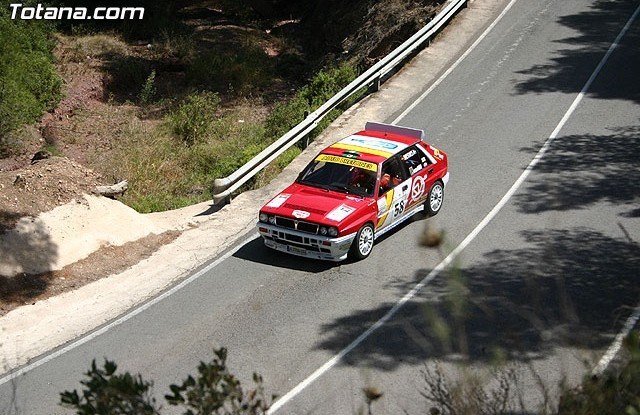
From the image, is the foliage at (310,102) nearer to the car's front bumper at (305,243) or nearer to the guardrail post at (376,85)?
the guardrail post at (376,85)

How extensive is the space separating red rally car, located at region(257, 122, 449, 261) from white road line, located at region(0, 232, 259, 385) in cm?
94

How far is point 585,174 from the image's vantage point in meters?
18.0

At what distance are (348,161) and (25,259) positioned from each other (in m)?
5.78

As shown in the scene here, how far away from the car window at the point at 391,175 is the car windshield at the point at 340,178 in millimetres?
215

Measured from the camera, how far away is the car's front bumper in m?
14.5

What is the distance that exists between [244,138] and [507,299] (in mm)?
12115

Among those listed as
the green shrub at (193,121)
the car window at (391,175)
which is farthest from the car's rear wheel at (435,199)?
the green shrub at (193,121)

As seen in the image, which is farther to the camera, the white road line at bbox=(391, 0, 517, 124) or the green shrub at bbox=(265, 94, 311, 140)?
the green shrub at bbox=(265, 94, 311, 140)

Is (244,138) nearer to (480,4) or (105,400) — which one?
(480,4)

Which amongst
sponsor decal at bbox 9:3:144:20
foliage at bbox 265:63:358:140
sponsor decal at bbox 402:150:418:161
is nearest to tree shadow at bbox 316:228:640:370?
sponsor decal at bbox 402:150:418:161

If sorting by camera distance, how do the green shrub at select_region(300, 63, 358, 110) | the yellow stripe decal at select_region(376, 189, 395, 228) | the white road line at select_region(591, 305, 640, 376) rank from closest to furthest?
the white road line at select_region(591, 305, 640, 376) < the yellow stripe decal at select_region(376, 189, 395, 228) < the green shrub at select_region(300, 63, 358, 110)

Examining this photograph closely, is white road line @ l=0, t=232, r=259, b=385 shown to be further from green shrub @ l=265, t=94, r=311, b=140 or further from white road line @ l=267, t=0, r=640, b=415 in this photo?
green shrub @ l=265, t=94, r=311, b=140

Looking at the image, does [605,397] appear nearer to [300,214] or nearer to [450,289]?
[450,289]

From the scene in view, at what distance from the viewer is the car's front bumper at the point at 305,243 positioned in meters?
14.5
